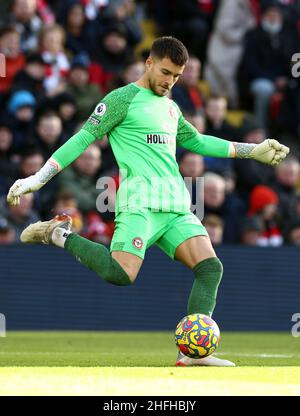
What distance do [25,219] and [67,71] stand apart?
3194mm

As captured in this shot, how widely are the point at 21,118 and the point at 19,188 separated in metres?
7.81

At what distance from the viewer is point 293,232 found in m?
17.6

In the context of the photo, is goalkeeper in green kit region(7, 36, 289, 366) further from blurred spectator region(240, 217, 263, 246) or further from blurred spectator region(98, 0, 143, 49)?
blurred spectator region(98, 0, 143, 49)

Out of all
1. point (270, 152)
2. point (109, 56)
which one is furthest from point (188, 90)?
point (270, 152)

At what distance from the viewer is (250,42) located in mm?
19844

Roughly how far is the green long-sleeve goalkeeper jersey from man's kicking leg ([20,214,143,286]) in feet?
1.27

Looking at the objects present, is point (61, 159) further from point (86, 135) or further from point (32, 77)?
point (32, 77)

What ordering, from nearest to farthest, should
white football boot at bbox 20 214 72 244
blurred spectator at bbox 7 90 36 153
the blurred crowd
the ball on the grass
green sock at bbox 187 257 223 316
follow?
the ball on the grass → green sock at bbox 187 257 223 316 → white football boot at bbox 20 214 72 244 → the blurred crowd → blurred spectator at bbox 7 90 36 153

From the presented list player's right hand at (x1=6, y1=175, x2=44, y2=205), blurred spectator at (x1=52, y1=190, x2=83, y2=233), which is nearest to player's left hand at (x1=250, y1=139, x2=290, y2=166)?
player's right hand at (x1=6, y1=175, x2=44, y2=205)

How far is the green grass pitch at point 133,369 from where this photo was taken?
26.2 ft

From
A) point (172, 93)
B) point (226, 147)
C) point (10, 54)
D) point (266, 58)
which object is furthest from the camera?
point (266, 58)

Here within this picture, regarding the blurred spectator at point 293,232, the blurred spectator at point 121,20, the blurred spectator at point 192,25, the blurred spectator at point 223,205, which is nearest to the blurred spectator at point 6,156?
the blurred spectator at point 223,205

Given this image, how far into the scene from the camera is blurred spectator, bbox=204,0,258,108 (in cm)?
2034

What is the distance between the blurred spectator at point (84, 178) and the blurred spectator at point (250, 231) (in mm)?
2043
